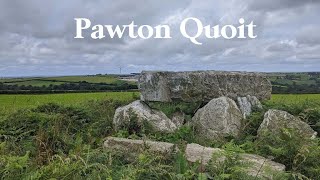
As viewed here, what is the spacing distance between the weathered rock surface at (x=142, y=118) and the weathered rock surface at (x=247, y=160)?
3546 mm

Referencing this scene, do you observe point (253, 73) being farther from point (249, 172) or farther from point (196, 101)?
point (249, 172)

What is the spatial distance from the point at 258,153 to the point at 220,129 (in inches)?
132

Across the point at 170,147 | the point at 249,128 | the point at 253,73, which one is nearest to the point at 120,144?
the point at 170,147

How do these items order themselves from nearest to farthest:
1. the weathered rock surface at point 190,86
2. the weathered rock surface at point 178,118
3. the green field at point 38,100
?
the weathered rock surface at point 178,118, the weathered rock surface at point 190,86, the green field at point 38,100

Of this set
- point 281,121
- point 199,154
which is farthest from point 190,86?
point 199,154

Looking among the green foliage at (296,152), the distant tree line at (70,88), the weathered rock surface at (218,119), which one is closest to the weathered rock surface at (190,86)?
the weathered rock surface at (218,119)

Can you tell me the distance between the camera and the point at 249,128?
1292 cm

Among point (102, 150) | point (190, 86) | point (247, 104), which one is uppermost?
point (190, 86)

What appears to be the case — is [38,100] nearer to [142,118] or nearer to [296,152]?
[142,118]

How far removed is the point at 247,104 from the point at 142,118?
3.64 m

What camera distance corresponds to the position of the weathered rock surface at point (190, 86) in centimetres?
1452

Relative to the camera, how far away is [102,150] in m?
8.98

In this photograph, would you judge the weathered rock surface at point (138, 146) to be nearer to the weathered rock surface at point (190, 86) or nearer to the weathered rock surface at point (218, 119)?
the weathered rock surface at point (218, 119)

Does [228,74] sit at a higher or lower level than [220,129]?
higher
